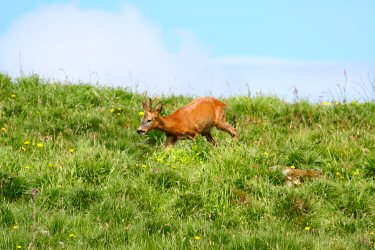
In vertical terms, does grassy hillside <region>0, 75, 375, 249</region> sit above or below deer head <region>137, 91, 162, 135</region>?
below

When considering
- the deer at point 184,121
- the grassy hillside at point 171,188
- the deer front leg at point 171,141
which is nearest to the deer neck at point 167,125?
the deer at point 184,121

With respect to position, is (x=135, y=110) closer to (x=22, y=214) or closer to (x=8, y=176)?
(x=8, y=176)

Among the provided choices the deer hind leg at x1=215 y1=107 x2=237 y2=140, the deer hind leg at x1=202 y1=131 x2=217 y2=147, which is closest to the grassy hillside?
the deer hind leg at x1=202 y1=131 x2=217 y2=147

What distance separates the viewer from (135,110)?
36.6 ft

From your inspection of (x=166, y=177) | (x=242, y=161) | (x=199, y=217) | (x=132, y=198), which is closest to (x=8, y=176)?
(x=132, y=198)

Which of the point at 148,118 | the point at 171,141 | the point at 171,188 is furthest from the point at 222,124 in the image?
the point at 171,188

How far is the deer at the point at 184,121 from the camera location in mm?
8477

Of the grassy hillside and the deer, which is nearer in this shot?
the grassy hillside

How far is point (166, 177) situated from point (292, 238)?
8.44 feet

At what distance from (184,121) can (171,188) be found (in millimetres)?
2288

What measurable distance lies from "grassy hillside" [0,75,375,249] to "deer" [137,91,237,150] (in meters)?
0.28

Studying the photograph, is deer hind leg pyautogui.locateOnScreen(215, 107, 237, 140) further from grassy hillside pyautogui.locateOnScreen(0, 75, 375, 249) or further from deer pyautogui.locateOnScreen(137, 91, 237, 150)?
grassy hillside pyautogui.locateOnScreen(0, 75, 375, 249)

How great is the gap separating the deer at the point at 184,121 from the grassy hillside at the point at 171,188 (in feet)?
0.91

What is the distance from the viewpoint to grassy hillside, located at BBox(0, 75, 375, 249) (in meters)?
5.06
